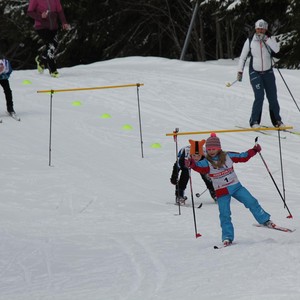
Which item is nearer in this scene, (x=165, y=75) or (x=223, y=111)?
(x=223, y=111)

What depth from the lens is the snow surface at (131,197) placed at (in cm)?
725

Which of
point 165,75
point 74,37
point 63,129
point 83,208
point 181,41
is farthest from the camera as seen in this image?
point 181,41

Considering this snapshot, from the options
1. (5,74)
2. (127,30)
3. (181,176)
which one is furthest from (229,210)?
(127,30)

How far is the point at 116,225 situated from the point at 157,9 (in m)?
19.0

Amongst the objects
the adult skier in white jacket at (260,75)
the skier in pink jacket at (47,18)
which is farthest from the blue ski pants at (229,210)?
the skier in pink jacket at (47,18)

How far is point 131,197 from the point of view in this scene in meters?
11.2

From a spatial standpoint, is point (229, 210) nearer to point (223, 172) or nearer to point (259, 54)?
point (223, 172)

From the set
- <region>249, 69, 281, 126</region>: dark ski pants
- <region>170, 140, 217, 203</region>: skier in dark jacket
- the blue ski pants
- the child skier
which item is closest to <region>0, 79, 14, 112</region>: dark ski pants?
<region>249, 69, 281, 126</region>: dark ski pants

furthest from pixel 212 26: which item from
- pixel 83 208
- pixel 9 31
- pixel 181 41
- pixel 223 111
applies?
pixel 83 208

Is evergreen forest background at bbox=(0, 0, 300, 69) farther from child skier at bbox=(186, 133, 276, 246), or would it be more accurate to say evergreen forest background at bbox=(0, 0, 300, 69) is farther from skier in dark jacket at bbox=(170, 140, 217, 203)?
child skier at bbox=(186, 133, 276, 246)

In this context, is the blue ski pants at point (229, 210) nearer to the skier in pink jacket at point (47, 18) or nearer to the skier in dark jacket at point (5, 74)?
the skier in dark jacket at point (5, 74)

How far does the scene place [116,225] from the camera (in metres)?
9.86

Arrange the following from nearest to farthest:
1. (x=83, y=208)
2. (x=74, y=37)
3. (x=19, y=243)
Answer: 1. (x=19, y=243)
2. (x=83, y=208)
3. (x=74, y=37)

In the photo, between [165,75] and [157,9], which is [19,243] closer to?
[165,75]
